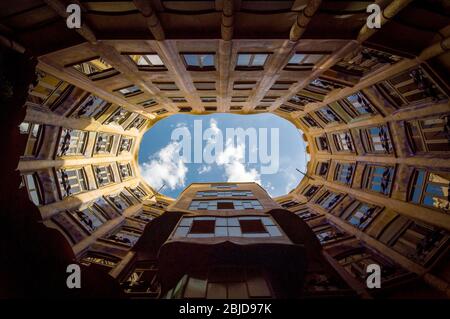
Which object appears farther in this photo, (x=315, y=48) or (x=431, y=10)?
(x=315, y=48)

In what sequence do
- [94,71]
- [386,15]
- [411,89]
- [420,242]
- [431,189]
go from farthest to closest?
1. [94,71]
2. [431,189]
3. [411,89]
4. [420,242]
5. [386,15]

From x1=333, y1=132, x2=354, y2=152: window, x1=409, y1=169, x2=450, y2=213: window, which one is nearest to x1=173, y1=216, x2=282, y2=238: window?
x1=409, y1=169, x2=450, y2=213: window

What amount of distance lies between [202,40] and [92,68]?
8.58 meters

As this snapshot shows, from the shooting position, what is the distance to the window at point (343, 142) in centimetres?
1978

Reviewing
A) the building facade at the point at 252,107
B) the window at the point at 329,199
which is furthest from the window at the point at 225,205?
the window at the point at 329,199

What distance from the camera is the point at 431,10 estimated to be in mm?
8500

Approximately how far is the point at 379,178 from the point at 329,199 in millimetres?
6402

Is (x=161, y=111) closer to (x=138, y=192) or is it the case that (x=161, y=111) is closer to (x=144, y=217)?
(x=138, y=192)

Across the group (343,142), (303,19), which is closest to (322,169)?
(343,142)

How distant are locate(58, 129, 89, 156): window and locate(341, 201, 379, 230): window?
71.4 ft

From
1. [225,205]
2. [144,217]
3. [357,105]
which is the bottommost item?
[144,217]

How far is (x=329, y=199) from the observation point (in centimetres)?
2256
